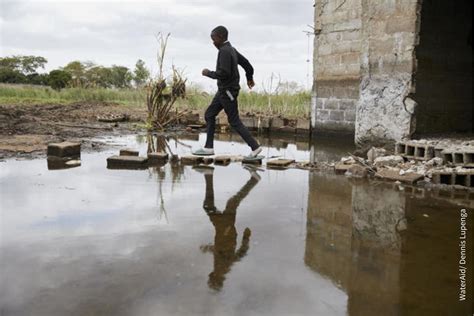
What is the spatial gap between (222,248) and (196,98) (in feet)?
38.6

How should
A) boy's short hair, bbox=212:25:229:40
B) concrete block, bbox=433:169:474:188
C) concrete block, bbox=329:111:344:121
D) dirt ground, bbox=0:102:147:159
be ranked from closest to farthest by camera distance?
concrete block, bbox=433:169:474:188, boy's short hair, bbox=212:25:229:40, dirt ground, bbox=0:102:147:159, concrete block, bbox=329:111:344:121

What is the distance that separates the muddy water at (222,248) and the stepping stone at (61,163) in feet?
1.79

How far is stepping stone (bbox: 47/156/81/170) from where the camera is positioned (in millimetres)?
5598

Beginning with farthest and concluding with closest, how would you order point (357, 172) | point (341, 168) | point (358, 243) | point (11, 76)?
point (11, 76)
point (341, 168)
point (357, 172)
point (358, 243)

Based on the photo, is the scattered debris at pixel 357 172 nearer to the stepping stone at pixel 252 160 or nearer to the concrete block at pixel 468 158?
the concrete block at pixel 468 158

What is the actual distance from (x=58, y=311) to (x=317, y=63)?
8446mm

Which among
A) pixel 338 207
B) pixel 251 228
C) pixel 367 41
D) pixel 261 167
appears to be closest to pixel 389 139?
pixel 367 41

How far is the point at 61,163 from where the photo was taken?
5.85m

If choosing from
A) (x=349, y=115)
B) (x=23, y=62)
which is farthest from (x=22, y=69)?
(x=349, y=115)

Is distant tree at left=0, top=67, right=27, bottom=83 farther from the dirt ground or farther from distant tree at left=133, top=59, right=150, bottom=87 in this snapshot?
the dirt ground

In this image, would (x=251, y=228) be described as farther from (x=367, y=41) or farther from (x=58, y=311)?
(x=367, y=41)

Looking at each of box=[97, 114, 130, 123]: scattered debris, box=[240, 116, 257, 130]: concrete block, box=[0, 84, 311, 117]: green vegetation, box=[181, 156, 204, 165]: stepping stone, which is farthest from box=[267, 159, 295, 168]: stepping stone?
box=[97, 114, 130, 123]: scattered debris

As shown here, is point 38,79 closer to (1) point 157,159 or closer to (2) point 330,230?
(1) point 157,159

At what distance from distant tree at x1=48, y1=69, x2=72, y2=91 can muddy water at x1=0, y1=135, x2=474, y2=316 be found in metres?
26.6
